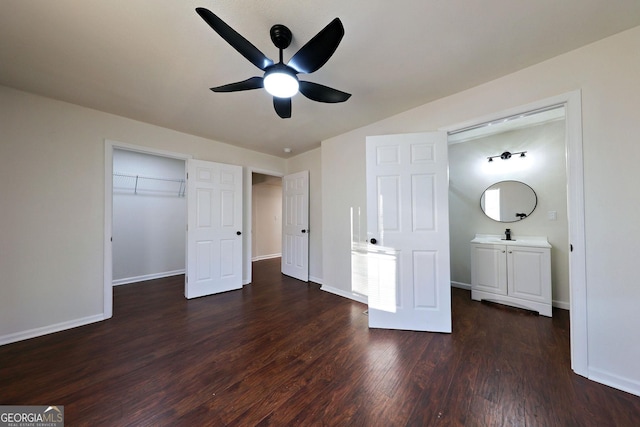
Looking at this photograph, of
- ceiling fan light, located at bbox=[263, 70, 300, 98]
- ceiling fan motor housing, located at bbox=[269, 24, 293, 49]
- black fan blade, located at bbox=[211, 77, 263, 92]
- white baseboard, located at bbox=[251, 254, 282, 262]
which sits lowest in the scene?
white baseboard, located at bbox=[251, 254, 282, 262]

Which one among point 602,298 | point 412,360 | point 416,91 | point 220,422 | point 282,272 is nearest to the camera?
point 220,422

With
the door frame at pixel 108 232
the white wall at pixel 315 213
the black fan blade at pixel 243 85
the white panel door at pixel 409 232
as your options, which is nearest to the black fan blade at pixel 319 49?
the black fan blade at pixel 243 85

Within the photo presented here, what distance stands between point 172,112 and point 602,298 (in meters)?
4.27

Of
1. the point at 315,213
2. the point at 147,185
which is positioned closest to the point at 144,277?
the point at 147,185

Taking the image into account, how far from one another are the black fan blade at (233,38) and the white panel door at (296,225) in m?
2.68

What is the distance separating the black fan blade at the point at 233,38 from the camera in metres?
1.07

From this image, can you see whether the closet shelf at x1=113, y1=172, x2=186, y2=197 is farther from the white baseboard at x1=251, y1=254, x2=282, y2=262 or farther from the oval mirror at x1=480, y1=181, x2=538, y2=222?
the oval mirror at x1=480, y1=181, x2=538, y2=222

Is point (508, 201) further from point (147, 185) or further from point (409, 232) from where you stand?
point (147, 185)

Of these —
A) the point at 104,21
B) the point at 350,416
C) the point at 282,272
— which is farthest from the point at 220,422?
the point at 282,272

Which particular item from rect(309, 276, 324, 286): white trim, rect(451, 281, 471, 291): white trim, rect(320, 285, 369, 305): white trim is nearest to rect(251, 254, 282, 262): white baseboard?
rect(309, 276, 324, 286): white trim

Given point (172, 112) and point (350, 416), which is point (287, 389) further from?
point (172, 112)

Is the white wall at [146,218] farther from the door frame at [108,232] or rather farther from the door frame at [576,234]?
the door frame at [576,234]

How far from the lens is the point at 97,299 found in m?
2.55

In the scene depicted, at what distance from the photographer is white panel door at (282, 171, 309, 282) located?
4.10 meters
